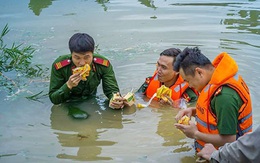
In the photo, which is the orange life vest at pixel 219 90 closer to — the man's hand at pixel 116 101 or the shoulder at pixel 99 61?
the man's hand at pixel 116 101

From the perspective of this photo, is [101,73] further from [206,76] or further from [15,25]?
[15,25]

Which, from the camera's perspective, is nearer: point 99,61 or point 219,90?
point 219,90

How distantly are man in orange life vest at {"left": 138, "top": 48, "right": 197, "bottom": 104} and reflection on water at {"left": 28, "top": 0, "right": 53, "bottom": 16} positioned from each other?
611 cm

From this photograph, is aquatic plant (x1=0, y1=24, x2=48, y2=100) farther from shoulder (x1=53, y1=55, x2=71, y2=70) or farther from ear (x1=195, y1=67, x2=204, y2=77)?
ear (x1=195, y1=67, x2=204, y2=77)

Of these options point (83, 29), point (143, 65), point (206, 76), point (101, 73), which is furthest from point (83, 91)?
point (83, 29)

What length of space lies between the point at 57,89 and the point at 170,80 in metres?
1.68

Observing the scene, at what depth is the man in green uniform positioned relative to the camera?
586 cm

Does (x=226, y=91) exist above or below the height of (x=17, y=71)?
above

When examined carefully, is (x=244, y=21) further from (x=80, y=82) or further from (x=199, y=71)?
(x=199, y=71)

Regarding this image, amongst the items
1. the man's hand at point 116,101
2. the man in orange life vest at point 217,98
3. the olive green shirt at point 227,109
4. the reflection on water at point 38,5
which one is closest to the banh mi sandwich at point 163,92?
the man's hand at point 116,101

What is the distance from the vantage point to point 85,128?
232 inches

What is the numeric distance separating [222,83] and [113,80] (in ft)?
8.92

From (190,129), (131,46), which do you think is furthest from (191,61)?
(131,46)

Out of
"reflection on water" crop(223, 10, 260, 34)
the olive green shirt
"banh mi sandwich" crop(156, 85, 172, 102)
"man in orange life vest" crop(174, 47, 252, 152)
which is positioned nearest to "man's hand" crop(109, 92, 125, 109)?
"banh mi sandwich" crop(156, 85, 172, 102)
